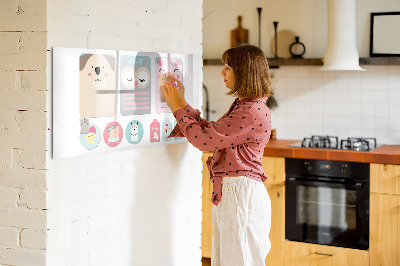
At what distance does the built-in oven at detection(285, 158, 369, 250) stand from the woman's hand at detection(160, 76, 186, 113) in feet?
5.67

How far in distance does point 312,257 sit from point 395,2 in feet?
6.73

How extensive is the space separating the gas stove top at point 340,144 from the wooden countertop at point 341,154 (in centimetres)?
9

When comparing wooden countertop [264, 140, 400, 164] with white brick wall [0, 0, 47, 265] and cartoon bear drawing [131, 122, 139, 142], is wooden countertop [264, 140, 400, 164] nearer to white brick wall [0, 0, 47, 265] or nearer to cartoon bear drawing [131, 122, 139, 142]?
cartoon bear drawing [131, 122, 139, 142]

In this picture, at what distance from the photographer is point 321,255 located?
4398 millimetres

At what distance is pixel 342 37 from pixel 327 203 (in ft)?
4.15

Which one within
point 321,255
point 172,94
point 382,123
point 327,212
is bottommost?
point 321,255

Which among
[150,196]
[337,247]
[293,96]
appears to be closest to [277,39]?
[293,96]

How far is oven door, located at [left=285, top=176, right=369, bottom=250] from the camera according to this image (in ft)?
13.9

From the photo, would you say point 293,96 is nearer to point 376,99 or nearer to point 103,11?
point 376,99

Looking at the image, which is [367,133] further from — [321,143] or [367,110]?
[321,143]

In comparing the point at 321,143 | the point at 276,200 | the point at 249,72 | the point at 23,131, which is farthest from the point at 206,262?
the point at 23,131

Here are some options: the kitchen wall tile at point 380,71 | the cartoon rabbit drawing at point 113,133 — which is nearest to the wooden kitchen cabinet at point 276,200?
the kitchen wall tile at point 380,71

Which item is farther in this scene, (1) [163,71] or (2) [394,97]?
(2) [394,97]

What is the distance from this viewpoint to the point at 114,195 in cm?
268
